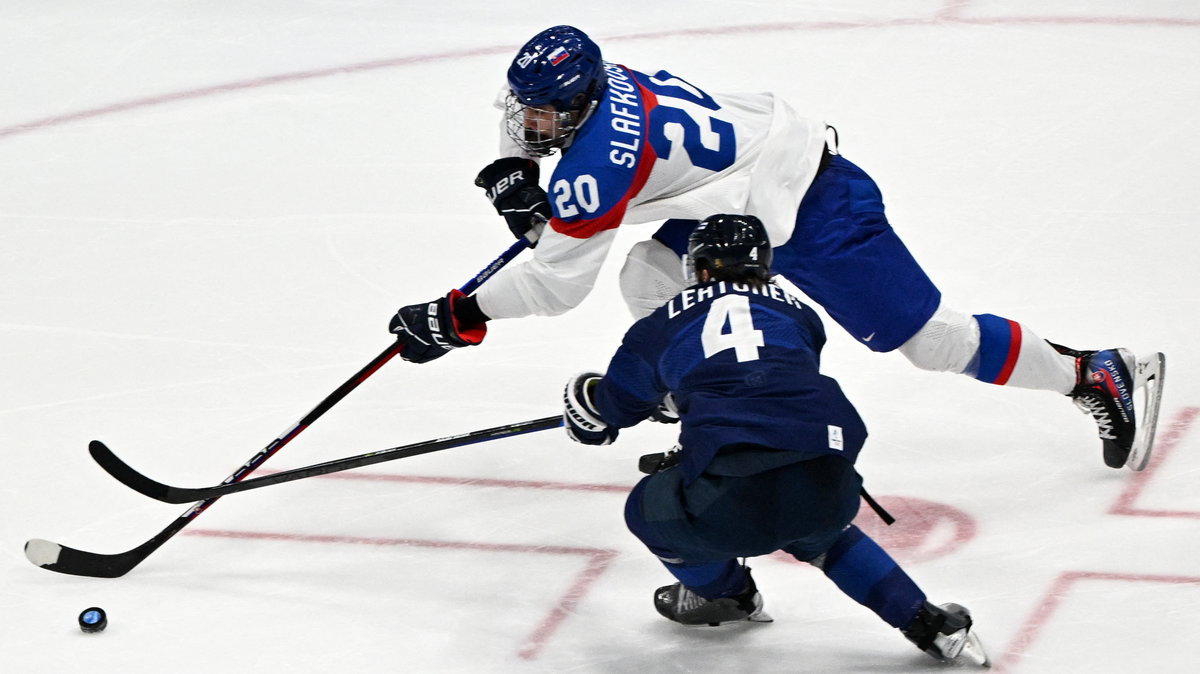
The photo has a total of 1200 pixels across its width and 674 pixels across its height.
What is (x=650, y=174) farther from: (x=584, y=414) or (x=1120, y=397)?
(x=1120, y=397)

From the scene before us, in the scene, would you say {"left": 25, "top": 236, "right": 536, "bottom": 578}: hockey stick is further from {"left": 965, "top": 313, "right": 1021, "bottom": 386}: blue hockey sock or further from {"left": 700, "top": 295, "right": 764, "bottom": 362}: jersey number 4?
{"left": 965, "top": 313, "right": 1021, "bottom": 386}: blue hockey sock

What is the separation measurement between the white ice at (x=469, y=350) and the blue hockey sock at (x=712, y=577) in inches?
5.1

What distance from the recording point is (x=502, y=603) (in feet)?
11.3

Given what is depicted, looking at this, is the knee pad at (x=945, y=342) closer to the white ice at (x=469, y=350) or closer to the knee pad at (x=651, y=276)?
the white ice at (x=469, y=350)

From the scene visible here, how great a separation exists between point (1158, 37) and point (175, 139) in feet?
12.7

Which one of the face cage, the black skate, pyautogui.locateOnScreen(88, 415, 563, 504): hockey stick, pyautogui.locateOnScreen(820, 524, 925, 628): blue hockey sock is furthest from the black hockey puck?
pyautogui.locateOnScreen(820, 524, 925, 628): blue hockey sock

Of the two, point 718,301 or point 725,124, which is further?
point 725,124

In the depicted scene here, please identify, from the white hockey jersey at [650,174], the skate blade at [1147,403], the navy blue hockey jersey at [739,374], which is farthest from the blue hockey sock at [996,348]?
the navy blue hockey jersey at [739,374]

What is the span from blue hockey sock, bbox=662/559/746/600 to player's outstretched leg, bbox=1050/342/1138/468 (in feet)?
3.64

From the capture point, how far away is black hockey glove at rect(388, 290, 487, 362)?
366 cm

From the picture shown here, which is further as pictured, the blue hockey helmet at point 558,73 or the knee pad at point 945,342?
the knee pad at point 945,342

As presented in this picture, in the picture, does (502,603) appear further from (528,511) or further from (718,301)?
(718,301)

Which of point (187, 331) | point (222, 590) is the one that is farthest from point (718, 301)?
point (187, 331)

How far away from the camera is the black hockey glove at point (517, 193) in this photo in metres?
3.70
